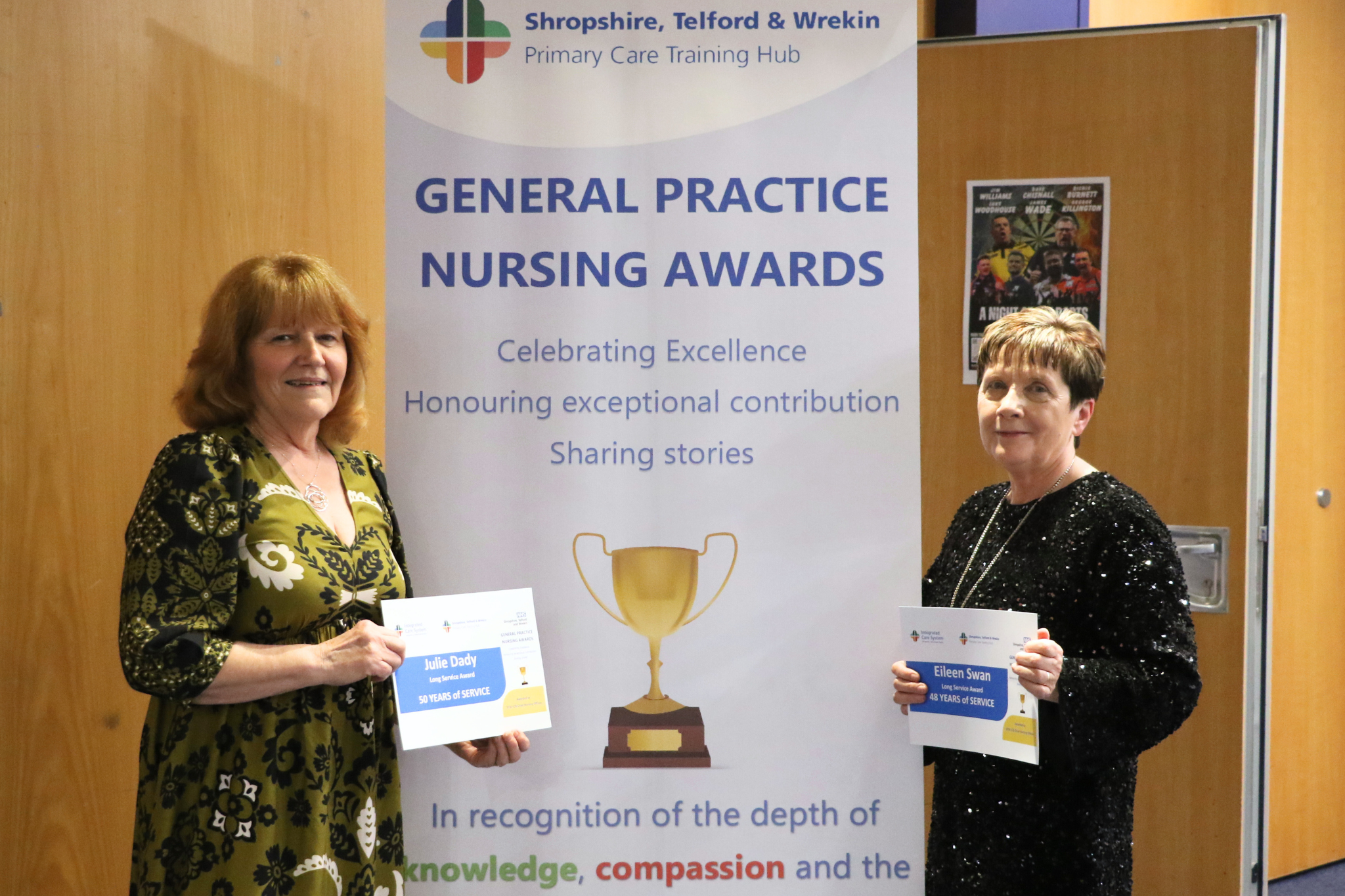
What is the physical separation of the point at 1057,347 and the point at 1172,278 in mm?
1116

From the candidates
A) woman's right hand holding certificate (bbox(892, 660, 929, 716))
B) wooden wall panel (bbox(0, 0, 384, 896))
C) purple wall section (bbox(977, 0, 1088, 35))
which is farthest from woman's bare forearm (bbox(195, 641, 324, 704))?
purple wall section (bbox(977, 0, 1088, 35))

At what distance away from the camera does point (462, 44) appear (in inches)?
66.4

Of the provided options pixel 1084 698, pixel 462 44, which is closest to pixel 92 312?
pixel 462 44

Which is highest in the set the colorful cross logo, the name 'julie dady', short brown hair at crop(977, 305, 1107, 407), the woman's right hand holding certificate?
the colorful cross logo

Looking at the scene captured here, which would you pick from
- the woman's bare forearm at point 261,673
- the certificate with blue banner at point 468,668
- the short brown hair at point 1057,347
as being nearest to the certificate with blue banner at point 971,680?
the short brown hair at point 1057,347

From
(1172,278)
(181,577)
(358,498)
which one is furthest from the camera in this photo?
(1172,278)

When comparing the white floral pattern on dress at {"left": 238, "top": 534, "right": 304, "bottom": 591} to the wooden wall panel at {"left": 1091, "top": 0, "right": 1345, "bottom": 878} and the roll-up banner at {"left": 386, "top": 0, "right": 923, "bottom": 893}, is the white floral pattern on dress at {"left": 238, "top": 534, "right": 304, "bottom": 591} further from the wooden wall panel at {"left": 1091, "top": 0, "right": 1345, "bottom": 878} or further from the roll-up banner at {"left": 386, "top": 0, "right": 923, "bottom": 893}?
the wooden wall panel at {"left": 1091, "top": 0, "right": 1345, "bottom": 878}

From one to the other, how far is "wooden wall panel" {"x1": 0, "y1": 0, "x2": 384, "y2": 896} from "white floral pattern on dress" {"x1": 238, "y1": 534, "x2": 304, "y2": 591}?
113 cm

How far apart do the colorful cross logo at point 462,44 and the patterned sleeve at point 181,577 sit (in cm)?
74

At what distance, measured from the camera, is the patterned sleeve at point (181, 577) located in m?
1.42

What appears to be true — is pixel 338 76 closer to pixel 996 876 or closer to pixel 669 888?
pixel 669 888

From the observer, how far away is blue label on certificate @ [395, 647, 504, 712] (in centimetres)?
151

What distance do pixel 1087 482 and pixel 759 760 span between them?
71cm

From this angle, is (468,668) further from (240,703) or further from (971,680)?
(971,680)
